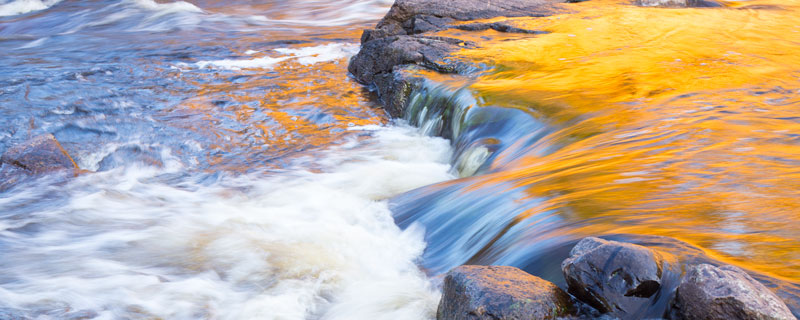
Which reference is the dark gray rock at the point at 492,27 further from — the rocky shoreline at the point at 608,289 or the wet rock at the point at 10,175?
the rocky shoreline at the point at 608,289

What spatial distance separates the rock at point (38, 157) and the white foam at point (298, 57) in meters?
5.46

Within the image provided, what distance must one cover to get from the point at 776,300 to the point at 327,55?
10.7 m

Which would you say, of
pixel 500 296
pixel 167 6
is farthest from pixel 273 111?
pixel 167 6

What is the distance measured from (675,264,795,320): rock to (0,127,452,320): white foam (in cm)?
130

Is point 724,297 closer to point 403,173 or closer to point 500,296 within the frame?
point 500,296

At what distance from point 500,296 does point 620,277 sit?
1.44ft

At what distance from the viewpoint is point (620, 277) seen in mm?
2225

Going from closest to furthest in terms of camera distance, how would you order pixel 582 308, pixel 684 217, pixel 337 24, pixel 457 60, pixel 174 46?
pixel 582 308 → pixel 684 217 → pixel 457 60 → pixel 174 46 → pixel 337 24

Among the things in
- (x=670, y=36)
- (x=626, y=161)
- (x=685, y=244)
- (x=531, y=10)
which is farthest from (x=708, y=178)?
(x=531, y=10)

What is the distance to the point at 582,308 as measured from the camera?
2381 millimetres

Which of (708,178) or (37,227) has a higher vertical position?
(708,178)

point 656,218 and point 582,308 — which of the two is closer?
point 582,308

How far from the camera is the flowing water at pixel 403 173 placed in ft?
Answer: 10.7

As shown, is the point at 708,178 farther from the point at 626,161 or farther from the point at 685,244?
the point at 685,244
